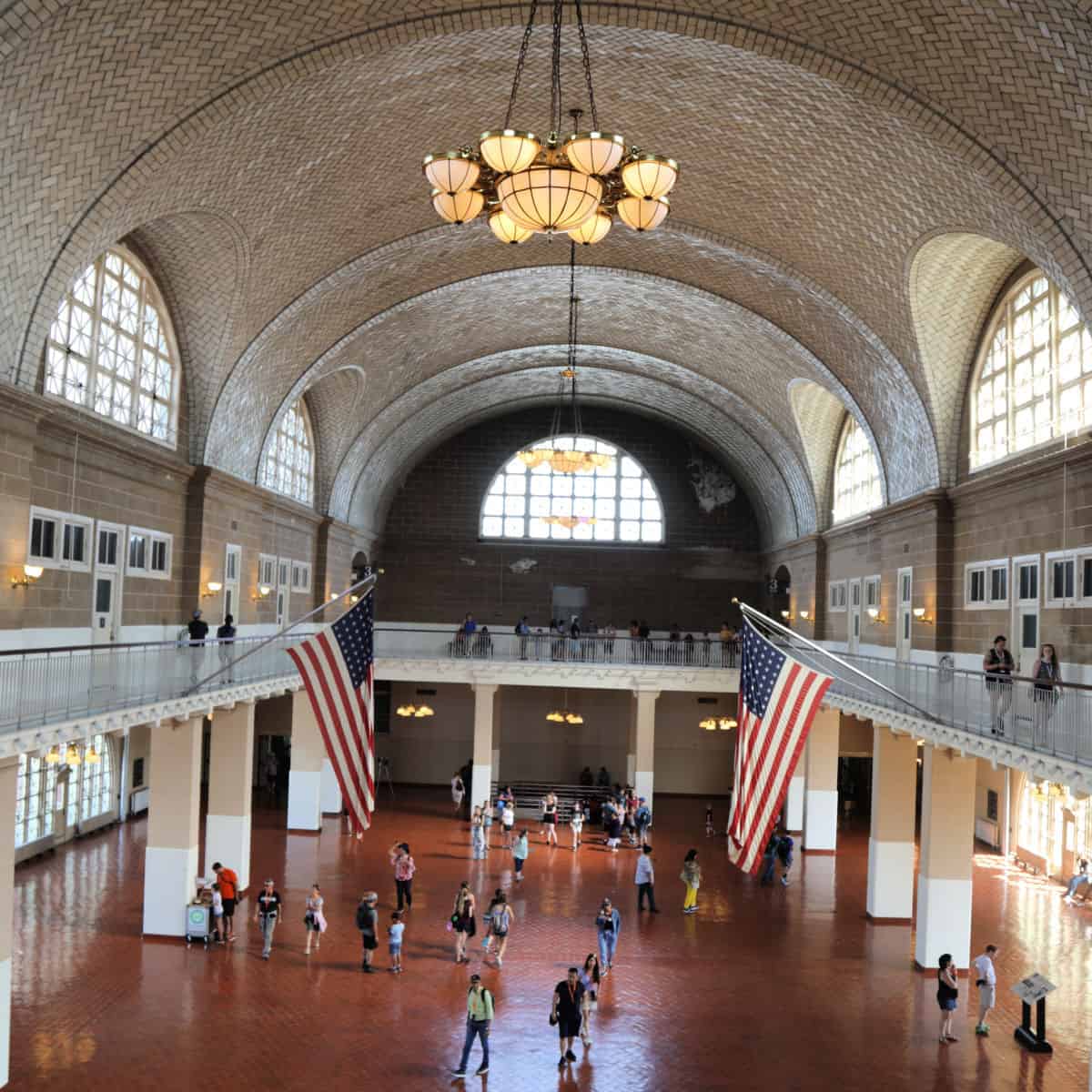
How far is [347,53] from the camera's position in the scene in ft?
46.8

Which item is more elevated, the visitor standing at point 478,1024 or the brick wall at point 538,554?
the brick wall at point 538,554

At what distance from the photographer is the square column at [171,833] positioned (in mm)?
17391

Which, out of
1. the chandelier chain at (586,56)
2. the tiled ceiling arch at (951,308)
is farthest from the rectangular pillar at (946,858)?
the chandelier chain at (586,56)

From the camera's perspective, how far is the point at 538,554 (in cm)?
3953

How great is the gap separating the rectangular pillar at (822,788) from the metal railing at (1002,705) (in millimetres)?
7927

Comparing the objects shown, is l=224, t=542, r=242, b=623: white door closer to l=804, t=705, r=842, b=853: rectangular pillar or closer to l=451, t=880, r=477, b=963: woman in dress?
l=451, t=880, r=477, b=963: woman in dress

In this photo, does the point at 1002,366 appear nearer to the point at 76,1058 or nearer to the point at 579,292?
the point at 579,292

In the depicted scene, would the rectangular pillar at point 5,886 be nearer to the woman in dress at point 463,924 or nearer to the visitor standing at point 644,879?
the woman in dress at point 463,924

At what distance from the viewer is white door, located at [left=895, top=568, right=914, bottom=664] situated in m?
23.1

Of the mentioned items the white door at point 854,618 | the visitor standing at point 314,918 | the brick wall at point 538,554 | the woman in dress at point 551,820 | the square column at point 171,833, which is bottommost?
the woman in dress at point 551,820

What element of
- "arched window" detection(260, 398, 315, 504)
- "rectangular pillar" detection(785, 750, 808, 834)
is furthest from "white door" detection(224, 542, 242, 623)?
"rectangular pillar" detection(785, 750, 808, 834)

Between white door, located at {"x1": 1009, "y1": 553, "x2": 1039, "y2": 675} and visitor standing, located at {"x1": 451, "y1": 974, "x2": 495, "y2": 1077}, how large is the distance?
1028 cm

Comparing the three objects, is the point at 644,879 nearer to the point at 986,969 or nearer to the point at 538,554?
the point at 986,969

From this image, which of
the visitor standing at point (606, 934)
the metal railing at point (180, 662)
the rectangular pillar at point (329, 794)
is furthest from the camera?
the rectangular pillar at point (329, 794)
